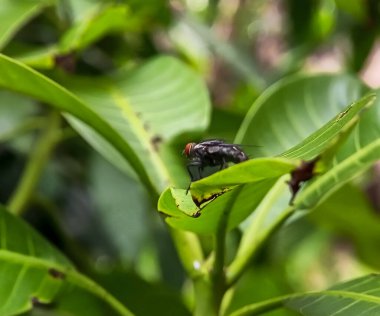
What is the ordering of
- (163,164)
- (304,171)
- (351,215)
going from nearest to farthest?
(304,171) → (163,164) → (351,215)

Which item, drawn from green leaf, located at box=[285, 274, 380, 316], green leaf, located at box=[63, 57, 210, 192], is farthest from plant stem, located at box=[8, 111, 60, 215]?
green leaf, located at box=[285, 274, 380, 316]

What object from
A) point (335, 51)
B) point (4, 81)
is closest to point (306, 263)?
point (335, 51)

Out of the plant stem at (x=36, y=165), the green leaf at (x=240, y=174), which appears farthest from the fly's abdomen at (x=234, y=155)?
the plant stem at (x=36, y=165)

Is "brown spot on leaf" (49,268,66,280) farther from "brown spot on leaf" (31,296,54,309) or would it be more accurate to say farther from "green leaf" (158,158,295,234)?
"green leaf" (158,158,295,234)

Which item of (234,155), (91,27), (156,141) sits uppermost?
(91,27)

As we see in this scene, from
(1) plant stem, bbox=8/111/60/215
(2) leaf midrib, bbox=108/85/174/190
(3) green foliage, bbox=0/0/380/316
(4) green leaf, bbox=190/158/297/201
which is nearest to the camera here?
(4) green leaf, bbox=190/158/297/201

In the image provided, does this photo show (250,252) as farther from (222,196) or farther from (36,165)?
(36,165)

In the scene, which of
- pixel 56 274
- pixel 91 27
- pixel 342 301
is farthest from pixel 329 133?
pixel 91 27

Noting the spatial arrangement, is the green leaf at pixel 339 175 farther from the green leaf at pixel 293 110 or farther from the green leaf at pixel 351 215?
the green leaf at pixel 351 215
